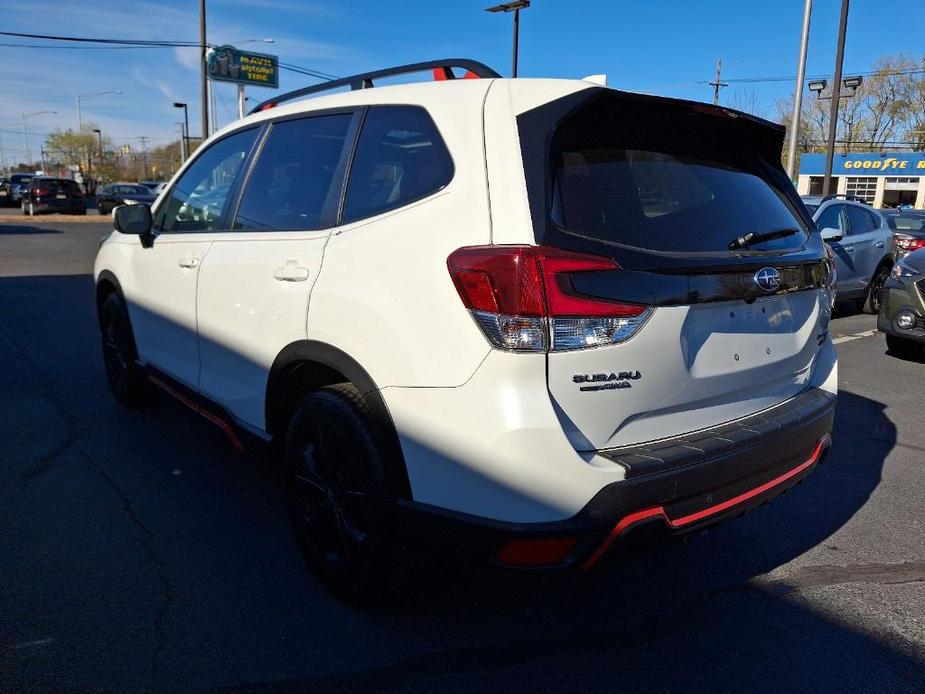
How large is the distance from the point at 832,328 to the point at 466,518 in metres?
8.75

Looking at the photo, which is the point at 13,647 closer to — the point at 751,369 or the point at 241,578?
the point at 241,578

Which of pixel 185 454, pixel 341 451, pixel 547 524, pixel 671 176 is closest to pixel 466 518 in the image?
pixel 547 524

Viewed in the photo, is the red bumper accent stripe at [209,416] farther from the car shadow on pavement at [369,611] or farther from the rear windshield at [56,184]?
the rear windshield at [56,184]

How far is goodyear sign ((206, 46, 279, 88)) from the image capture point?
106ft

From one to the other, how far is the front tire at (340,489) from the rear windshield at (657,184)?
0.97 m

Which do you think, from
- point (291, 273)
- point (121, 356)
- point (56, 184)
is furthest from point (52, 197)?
point (291, 273)

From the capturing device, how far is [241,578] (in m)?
3.02

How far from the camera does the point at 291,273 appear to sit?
2.85m

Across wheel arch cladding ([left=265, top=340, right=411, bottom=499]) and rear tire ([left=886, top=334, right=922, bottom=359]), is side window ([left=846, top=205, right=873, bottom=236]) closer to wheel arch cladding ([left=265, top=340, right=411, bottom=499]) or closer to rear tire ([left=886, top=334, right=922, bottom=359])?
rear tire ([left=886, top=334, right=922, bottom=359])

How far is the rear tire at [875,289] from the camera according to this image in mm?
10469

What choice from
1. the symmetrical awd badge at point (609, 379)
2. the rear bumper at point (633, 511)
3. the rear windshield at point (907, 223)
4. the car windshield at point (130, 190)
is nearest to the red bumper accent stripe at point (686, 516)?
the rear bumper at point (633, 511)

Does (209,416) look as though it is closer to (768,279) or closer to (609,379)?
(609,379)

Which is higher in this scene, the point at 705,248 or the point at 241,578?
the point at 705,248

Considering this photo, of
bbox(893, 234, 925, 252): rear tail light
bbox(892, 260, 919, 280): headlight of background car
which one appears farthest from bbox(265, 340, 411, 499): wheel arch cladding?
bbox(893, 234, 925, 252): rear tail light
